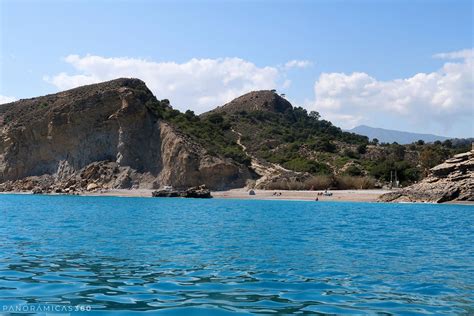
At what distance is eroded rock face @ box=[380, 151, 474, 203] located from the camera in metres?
51.2

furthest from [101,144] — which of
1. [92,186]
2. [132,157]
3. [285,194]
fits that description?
[285,194]

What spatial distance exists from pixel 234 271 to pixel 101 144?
225ft

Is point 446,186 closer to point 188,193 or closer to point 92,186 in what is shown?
point 188,193

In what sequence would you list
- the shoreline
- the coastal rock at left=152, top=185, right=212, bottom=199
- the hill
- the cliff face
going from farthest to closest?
1. the cliff face
2. the hill
3. the coastal rock at left=152, top=185, right=212, bottom=199
4. the shoreline

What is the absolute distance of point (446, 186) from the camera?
52.3 meters

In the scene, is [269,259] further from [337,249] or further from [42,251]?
[42,251]

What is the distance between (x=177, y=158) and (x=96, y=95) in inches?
699

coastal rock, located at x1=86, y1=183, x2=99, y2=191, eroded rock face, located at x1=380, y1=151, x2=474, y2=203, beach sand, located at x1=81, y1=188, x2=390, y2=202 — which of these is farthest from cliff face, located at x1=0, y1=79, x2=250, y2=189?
eroded rock face, located at x1=380, y1=151, x2=474, y2=203

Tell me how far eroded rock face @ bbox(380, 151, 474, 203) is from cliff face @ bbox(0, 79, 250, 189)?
80.6 ft

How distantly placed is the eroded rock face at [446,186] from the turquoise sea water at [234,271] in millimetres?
32138

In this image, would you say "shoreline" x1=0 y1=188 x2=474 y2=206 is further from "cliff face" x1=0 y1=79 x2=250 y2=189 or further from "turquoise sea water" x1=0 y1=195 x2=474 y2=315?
"turquoise sea water" x1=0 y1=195 x2=474 y2=315

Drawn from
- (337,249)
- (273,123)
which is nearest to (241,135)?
(273,123)

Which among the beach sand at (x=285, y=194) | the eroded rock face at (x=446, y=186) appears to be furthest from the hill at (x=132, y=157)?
the eroded rock face at (x=446, y=186)

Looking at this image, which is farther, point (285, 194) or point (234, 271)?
point (285, 194)
